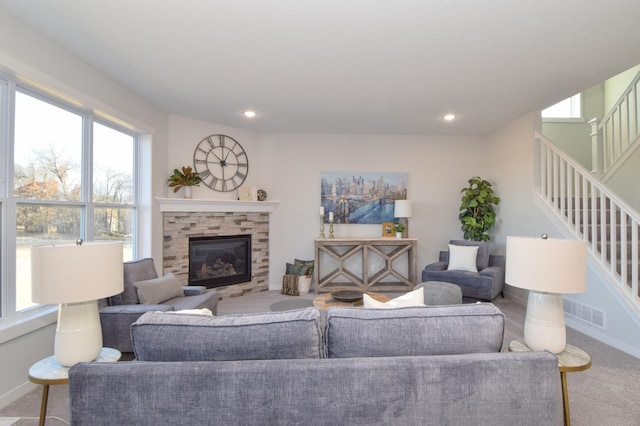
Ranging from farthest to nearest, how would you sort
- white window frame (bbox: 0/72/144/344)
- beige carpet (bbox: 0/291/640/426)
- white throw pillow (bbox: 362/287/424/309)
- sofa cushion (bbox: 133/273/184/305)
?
sofa cushion (bbox: 133/273/184/305) < white window frame (bbox: 0/72/144/344) < beige carpet (bbox: 0/291/640/426) < white throw pillow (bbox: 362/287/424/309)

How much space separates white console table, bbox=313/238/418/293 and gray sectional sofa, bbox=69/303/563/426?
11.5ft

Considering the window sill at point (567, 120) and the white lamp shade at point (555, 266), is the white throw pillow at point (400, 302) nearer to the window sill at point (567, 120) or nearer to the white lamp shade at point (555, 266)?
the white lamp shade at point (555, 266)

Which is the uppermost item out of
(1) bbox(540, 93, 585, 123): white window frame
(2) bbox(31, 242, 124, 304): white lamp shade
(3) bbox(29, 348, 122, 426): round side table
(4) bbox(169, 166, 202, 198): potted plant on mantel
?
(1) bbox(540, 93, 585, 123): white window frame

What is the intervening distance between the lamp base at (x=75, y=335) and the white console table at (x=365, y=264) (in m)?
3.35

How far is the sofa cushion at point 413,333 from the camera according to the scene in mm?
1271

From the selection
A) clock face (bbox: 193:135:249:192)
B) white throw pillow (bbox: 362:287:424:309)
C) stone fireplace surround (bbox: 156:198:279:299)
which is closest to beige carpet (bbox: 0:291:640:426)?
white throw pillow (bbox: 362:287:424:309)

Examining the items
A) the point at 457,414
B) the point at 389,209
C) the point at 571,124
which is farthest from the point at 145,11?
the point at 571,124

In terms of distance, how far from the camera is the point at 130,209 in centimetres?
374

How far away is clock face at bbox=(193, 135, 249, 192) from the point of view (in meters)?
4.54

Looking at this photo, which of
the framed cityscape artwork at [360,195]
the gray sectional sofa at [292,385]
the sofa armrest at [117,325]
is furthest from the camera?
the framed cityscape artwork at [360,195]

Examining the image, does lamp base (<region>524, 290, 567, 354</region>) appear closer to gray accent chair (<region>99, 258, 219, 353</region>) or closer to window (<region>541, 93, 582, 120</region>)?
gray accent chair (<region>99, 258, 219, 353</region>)

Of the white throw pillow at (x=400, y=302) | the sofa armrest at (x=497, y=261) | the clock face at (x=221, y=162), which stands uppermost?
the clock face at (x=221, y=162)

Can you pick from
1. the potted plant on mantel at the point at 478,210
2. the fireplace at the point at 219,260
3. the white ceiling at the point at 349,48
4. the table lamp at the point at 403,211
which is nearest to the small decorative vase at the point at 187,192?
the fireplace at the point at 219,260

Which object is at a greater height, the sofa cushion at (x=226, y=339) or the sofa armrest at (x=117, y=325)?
the sofa cushion at (x=226, y=339)
